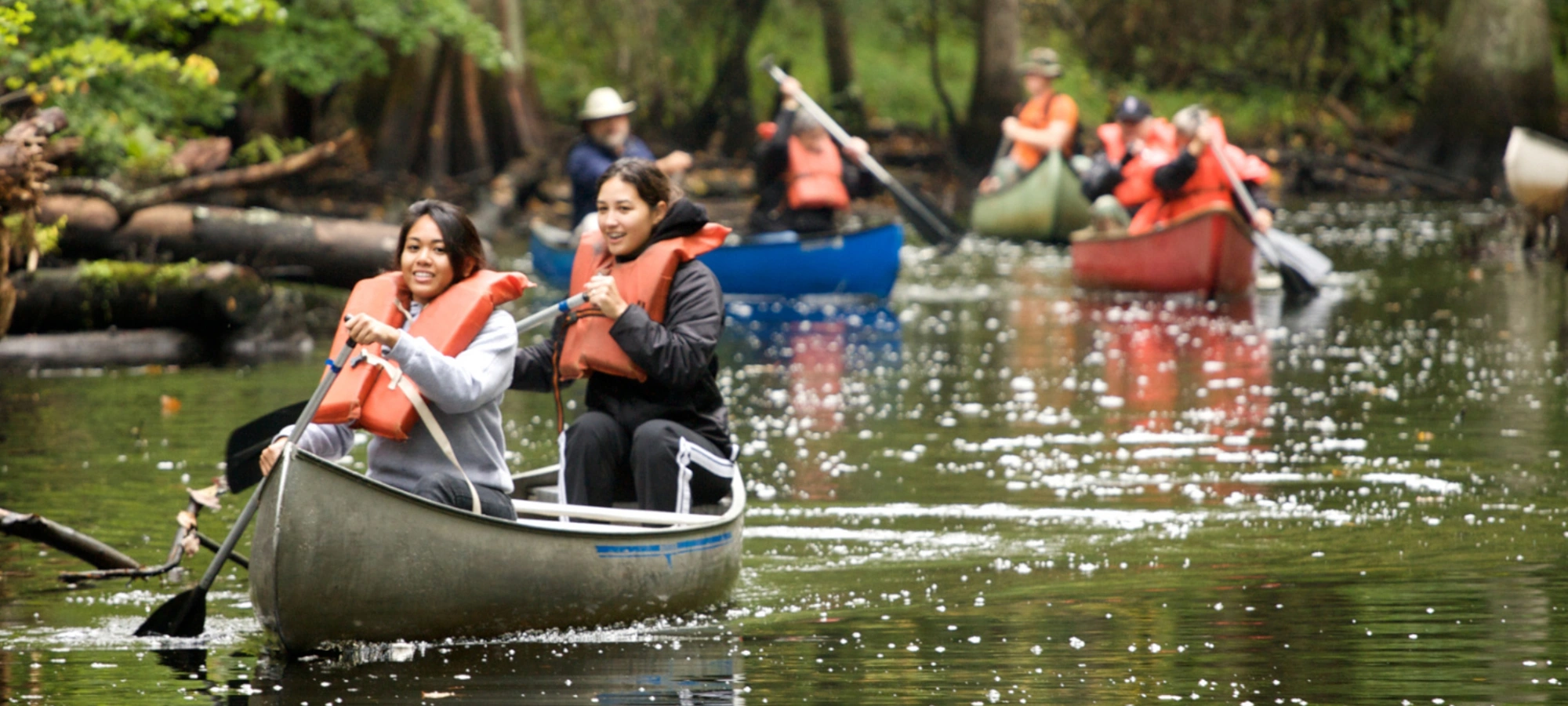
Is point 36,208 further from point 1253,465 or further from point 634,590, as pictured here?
point 1253,465

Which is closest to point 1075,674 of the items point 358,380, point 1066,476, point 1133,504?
point 358,380

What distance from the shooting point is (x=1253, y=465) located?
7.80 m

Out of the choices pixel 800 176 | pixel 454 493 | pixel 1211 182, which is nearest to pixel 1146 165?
pixel 1211 182

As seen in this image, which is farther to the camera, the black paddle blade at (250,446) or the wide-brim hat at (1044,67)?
the wide-brim hat at (1044,67)

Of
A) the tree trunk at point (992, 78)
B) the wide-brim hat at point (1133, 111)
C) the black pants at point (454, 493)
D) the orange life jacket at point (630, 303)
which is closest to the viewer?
the black pants at point (454, 493)

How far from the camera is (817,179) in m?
14.8

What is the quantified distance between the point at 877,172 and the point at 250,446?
34.9ft

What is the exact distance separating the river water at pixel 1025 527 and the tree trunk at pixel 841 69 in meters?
15.5

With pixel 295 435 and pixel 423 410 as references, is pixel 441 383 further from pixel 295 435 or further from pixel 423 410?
pixel 295 435

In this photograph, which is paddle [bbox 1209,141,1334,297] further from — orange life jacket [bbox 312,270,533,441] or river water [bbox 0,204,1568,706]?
orange life jacket [bbox 312,270,533,441]

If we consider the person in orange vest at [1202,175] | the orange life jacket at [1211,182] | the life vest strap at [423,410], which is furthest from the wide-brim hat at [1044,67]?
the life vest strap at [423,410]

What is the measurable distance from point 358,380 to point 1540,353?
26.3 feet

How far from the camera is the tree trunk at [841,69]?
2829cm

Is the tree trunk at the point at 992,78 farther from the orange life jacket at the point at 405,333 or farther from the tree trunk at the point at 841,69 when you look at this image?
the orange life jacket at the point at 405,333
